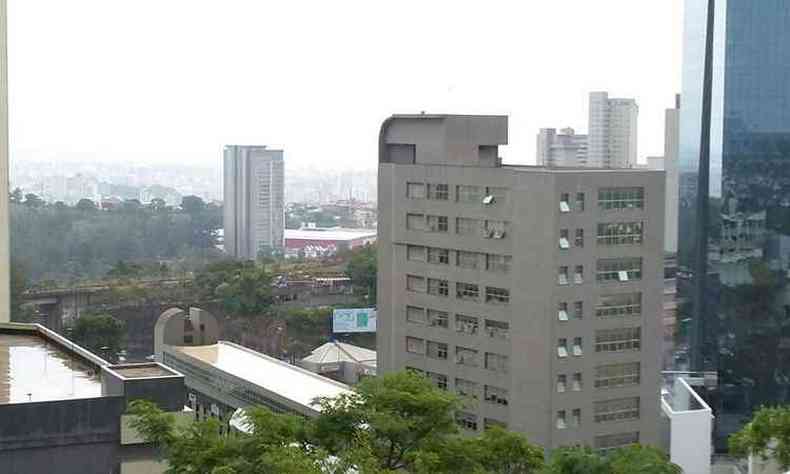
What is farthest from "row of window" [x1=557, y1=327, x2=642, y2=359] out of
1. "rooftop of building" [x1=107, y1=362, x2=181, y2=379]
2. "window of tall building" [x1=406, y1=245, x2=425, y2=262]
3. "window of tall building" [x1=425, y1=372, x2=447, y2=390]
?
"rooftop of building" [x1=107, y1=362, x2=181, y2=379]

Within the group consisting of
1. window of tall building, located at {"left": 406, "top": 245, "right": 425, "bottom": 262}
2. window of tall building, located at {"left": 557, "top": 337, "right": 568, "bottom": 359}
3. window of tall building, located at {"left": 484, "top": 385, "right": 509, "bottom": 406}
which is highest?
window of tall building, located at {"left": 406, "top": 245, "right": 425, "bottom": 262}

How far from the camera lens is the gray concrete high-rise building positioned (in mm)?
13750

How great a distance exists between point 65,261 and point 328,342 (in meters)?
11.4

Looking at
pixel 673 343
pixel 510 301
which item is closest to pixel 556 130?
pixel 673 343

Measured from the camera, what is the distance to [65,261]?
36.2 metres

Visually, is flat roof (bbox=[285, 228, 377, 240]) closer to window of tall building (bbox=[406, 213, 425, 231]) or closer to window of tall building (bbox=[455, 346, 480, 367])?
window of tall building (bbox=[406, 213, 425, 231])

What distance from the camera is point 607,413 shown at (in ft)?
45.8

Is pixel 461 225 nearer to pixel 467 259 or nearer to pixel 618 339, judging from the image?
pixel 467 259

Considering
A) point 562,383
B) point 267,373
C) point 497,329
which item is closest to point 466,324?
point 497,329

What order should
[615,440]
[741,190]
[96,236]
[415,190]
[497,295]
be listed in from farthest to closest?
[96,236] < [741,190] < [415,190] < [497,295] < [615,440]

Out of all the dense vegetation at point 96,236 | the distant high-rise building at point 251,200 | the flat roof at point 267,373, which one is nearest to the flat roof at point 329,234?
the distant high-rise building at point 251,200

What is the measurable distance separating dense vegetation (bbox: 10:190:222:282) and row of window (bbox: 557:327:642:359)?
2203 cm

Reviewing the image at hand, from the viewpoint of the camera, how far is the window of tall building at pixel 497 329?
46.6 ft

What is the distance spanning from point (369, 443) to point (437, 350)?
7.55 metres
